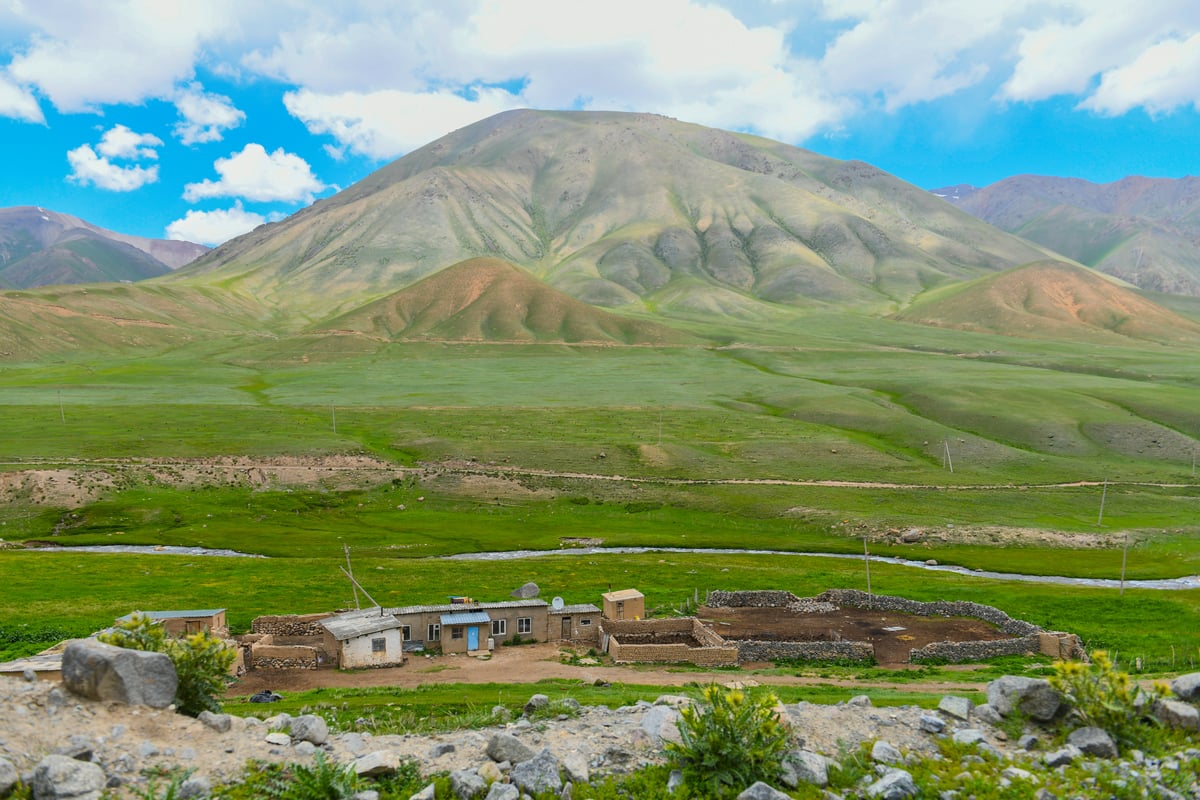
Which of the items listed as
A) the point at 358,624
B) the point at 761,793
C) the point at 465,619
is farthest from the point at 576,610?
the point at 761,793

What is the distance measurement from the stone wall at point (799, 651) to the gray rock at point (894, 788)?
89.3 feet

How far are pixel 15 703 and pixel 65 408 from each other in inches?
6354

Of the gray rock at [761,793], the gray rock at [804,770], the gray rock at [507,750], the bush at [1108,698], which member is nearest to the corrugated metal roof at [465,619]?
the gray rock at [507,750]

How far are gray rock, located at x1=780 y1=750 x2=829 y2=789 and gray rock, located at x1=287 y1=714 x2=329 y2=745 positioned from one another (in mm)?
10038

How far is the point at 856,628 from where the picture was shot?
159 feet

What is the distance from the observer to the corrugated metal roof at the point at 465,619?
145 ft

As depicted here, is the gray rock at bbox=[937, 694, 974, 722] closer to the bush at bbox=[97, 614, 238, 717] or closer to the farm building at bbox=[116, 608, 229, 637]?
the bush at bbox=[97, 614, 238, 717]

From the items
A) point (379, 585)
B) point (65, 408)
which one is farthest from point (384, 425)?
point (379, 585)

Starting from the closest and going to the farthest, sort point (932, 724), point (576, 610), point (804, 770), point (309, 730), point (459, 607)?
point (804, 770), point (309, 730), point (932, 724), point (459, 607), point (576, 610)

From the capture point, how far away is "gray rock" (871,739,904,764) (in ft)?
54.9

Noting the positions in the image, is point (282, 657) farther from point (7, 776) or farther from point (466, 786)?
point (466, 786)

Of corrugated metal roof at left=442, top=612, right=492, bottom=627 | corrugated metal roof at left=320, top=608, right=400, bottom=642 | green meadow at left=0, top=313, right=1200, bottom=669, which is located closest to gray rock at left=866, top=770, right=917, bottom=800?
corrugated metal roof at left=320, top=608, right=400, bottom=642

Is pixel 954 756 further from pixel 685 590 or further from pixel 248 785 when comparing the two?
pixel 685 590

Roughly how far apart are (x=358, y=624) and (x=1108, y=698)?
35069 mm
